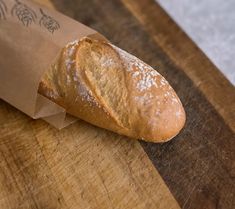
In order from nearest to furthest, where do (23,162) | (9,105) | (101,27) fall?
(23,162), (9,105), (101,27)

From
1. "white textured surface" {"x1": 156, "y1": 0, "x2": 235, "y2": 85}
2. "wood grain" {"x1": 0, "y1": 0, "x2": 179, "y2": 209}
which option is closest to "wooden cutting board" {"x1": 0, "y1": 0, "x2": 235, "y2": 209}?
"wood grain" {"x1": 0, "y1": 0, "x2": 179, "y2": 209}

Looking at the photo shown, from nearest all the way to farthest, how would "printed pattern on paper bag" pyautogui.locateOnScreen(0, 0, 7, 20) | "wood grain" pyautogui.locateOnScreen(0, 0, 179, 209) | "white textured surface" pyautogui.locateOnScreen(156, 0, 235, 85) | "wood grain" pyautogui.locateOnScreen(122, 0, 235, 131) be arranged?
"wood grain" pyautogui.locateOnScreen(0, 0, 179, 209) → "printed pattern on paper bag" pyautogui.locateOnScreen(0, 0, 7, 20) → "wood grain" pyautogui.locateOnScreen(122, 0, 235, 131) → "white textured surface" pyautogui.locateOnScreen(156, 0, 235, 85)

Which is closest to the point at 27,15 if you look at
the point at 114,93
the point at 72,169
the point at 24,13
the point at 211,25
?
the point at 24,13

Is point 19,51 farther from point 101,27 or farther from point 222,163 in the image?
point 222,163

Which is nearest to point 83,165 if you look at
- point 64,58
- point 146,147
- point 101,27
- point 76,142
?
point 76,142

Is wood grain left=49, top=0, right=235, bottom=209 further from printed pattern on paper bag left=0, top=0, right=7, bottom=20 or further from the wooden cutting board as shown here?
printed pattern on paper bag left=0, top=0, right=7, bottom=20

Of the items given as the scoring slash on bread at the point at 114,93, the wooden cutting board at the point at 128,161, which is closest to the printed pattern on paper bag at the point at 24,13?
the scoring slash on bread at the point at 114,93
